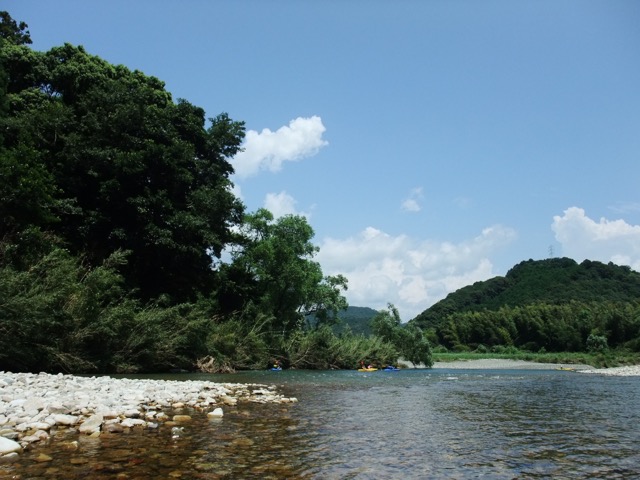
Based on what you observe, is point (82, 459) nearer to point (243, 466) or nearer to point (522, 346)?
point (243, 466)

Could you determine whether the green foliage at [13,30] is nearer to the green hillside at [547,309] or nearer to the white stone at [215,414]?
the white stone at [215,414]

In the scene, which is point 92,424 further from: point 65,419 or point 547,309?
point 547,309

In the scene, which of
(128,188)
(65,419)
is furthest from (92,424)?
(128,188)

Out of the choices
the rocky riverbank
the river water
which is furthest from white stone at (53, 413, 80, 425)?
the river water

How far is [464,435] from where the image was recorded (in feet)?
26.9

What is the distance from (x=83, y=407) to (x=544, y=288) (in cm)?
13094

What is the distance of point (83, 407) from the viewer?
27.1 feet

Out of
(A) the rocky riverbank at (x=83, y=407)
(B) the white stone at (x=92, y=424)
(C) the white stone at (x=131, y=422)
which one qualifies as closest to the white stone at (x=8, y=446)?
(A) the rocky riverbank at (x=83, y=407)

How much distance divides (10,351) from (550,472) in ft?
49.5

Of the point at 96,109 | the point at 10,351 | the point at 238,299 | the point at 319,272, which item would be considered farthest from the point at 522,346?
the point at 10,351

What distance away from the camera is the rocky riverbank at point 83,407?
673cm

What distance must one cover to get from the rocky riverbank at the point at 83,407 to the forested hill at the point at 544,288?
353 ft

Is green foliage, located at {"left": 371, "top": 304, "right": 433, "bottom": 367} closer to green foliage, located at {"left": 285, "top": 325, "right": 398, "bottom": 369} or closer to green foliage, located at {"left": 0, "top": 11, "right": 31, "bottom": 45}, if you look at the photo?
green foliage, located at {"left": 285, "top": 325, "right": 398, "bottom": 369}

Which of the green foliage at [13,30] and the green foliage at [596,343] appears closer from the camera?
the green foliage at [13,30]
